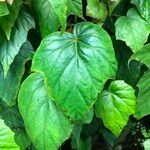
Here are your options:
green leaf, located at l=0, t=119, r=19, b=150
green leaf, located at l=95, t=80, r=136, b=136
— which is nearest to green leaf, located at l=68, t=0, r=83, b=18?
green leaf, located at l=95, t=80, r=136, b=136

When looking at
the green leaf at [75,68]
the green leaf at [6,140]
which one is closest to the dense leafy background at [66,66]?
the green leaf at [75,68]

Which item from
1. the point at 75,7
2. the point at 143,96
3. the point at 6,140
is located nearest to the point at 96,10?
the point at 75,7

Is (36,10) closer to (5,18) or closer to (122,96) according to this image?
(5,18)

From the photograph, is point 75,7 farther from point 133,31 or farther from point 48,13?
point 133,31

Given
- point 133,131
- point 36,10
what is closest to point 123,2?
point 36,10

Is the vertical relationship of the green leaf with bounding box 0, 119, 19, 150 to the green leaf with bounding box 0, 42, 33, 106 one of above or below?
above

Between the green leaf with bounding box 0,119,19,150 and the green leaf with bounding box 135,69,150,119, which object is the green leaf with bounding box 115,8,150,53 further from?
the green leaf with bounding box 0,119,19,150

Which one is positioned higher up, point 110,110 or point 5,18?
point 5,18
